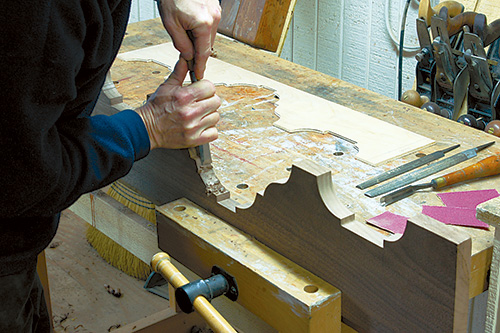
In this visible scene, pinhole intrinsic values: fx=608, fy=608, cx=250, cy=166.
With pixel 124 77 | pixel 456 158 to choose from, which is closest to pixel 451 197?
pixel 456 158

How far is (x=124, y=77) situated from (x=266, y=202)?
3.35ft

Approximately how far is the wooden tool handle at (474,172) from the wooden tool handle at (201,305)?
555mm

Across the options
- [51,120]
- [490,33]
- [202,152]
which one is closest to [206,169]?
[202,152]

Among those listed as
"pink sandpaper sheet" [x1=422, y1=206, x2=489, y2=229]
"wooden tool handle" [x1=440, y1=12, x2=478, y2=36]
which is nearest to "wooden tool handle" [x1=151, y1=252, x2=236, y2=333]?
"pink sandpaper sheet" [x1=422, y1=206, x2=489, y2=229]

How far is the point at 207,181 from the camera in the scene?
1230 millimetres

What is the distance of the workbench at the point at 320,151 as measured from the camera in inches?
40.5

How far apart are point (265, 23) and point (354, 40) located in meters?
0.83

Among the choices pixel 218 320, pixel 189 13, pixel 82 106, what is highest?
pixel 189 13

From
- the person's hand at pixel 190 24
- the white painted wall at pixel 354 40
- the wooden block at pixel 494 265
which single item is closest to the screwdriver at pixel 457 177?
the wooden block at pixel 494 265

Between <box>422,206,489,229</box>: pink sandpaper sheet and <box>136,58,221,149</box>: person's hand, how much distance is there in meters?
0.46

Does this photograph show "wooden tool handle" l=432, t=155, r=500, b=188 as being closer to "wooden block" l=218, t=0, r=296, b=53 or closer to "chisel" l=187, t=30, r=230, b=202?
"chisel" l=187, t=30, r=230, b=202

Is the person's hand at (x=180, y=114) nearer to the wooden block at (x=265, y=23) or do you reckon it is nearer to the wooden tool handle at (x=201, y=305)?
the wooden tool handle at (x=201, y=305)

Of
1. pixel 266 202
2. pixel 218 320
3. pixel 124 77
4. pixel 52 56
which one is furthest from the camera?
pixel 124 77

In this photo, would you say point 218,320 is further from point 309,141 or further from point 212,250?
point 309,141
